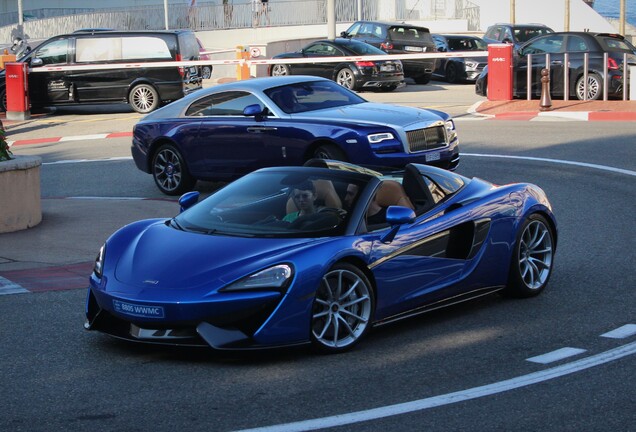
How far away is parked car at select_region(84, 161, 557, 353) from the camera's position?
6832 millimetres

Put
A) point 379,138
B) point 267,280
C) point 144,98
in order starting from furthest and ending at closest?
point 144,98
point 379,138
point 267,280

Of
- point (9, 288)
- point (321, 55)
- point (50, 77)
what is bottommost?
point (9, 288)

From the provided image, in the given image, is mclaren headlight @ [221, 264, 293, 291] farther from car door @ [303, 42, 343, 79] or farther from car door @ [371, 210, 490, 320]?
car door @ [303, 42, 343, 79]

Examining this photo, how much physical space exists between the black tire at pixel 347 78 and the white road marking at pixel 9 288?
20097 millimetres

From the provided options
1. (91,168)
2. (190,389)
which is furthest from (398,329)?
(91,168)

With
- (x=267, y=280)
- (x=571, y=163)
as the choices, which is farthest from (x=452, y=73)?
(x=267, y=280)

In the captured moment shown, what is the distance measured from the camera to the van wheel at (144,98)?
27.1 m

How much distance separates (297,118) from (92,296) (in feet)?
24.2

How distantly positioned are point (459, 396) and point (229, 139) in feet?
30.1

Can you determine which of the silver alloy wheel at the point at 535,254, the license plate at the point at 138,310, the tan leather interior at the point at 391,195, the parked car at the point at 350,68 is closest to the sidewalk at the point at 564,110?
the parked car at the point at 350,68

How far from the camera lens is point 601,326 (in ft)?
25.7

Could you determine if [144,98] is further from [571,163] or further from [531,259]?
[531,259]

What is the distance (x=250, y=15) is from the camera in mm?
57875

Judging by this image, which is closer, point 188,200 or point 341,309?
point 341,309
